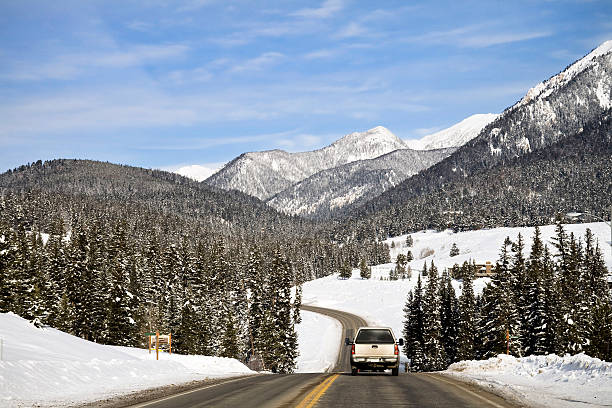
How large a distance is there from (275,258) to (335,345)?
30272mm

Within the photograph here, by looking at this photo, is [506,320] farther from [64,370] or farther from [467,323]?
[64,370]

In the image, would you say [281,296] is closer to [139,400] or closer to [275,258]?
[275,258]

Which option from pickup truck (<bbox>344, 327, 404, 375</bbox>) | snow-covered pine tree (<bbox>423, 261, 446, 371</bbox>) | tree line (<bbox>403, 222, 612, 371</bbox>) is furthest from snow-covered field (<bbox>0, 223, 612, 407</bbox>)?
snow-covered pine tree (<bbox>423, 261, 446, 371</bbox>)

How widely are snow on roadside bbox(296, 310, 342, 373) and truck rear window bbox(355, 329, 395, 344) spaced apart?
50151mm

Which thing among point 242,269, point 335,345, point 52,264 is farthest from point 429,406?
point 242,269

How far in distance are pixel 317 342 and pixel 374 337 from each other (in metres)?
71.0

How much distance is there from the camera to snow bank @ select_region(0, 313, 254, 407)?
15402 millimetres

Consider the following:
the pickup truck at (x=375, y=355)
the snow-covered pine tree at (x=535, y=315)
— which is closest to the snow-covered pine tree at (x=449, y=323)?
the snow-covered pine tree at (x=535, y=315)

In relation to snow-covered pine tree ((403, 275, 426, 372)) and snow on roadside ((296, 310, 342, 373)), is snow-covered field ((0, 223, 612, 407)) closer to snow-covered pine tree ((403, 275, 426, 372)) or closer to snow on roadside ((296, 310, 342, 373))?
snow-covered pine tree ((403, 275, 426, 372))

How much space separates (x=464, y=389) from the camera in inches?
683

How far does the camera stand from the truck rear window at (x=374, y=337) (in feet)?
83.9

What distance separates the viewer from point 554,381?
1811 centimetres

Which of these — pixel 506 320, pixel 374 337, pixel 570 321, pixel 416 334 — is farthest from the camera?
pixel 416 334

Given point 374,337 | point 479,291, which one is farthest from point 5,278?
point 479,291
